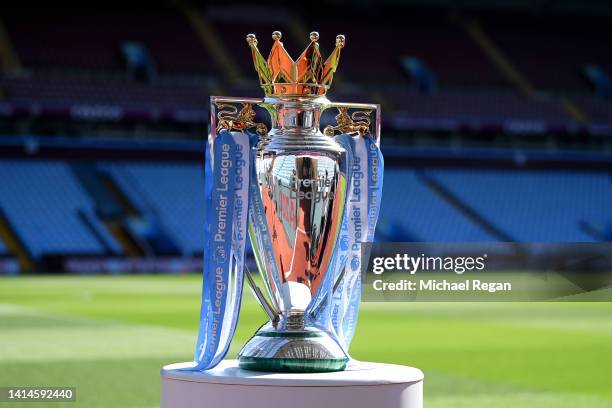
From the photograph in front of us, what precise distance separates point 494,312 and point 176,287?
820cm

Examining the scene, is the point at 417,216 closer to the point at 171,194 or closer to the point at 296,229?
the point at 171,194

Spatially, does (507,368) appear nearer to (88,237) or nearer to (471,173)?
(88,237)

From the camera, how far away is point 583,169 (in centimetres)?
4006

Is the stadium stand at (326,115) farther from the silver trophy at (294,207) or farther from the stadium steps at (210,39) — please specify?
the silver trophy at (294,207)

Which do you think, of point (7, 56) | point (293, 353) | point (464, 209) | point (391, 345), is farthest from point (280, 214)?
point (464, 209)

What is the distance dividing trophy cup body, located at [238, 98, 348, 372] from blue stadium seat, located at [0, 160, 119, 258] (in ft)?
88.1

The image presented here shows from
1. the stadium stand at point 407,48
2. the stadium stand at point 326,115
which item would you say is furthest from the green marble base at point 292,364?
the stadium stand at point 407,48

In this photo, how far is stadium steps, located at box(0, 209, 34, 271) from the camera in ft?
103

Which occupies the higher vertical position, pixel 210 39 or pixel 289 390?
pixel 210 39

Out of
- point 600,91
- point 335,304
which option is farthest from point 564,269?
point 600,91

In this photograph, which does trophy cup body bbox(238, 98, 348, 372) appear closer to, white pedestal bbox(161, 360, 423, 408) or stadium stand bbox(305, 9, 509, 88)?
white pedestal bbox(161, 360, 423, 408)

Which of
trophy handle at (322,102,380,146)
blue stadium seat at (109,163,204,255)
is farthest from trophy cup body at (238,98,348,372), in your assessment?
blue stadium seat at (109,163,204,255)

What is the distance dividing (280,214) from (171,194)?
2981 centimetres

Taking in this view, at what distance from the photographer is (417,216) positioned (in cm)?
3631
